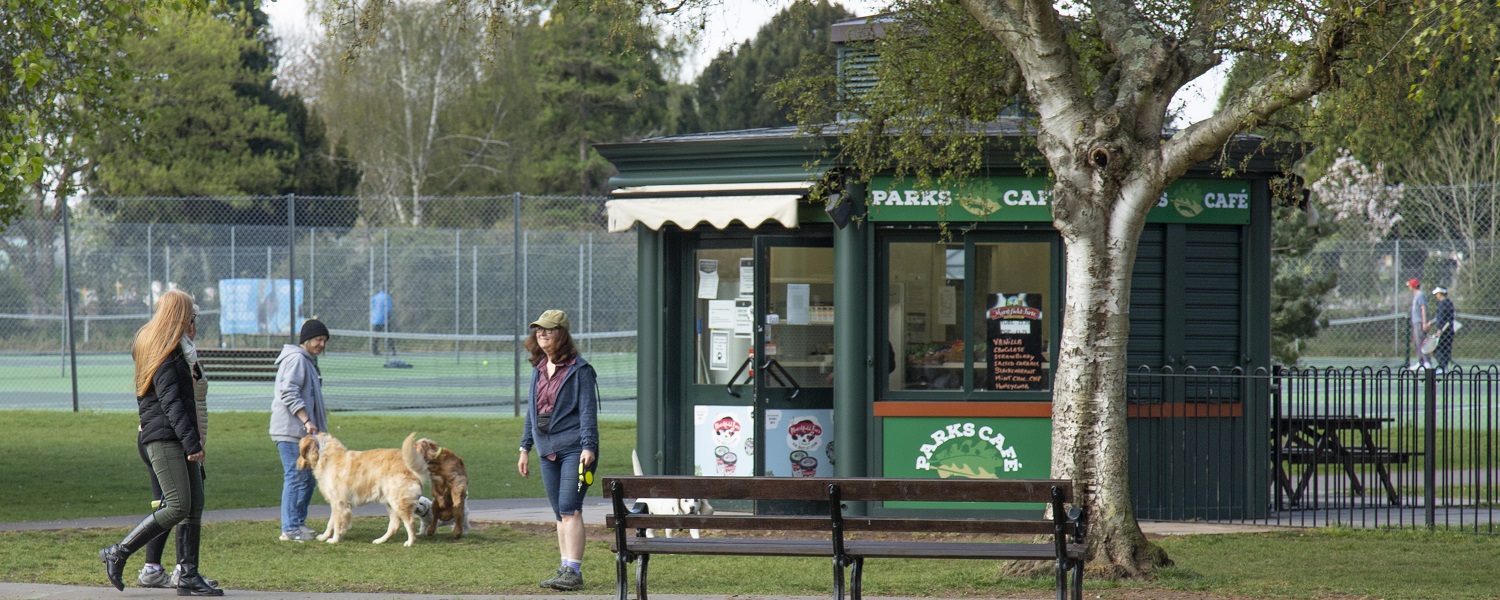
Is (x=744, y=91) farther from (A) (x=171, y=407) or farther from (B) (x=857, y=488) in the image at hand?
(B) (x=857, y=488)

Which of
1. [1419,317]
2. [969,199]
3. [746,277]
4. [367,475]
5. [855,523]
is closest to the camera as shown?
[855,523]

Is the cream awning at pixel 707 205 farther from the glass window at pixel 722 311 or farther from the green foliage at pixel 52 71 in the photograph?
the green foliage at pixel 52 71

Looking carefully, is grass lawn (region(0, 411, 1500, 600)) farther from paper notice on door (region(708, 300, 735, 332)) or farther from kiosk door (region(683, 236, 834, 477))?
paper notice on door (region(708, 300, 735, 332))

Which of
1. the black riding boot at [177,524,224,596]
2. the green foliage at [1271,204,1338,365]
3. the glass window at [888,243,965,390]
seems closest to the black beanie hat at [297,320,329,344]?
the black riding boot at [177,524,224,596]

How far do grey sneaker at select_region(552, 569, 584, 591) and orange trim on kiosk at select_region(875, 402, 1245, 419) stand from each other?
346 centimetres

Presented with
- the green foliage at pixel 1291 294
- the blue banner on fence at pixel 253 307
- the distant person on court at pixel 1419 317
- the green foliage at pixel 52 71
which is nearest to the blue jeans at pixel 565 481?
the green foliage at pixel 52 71

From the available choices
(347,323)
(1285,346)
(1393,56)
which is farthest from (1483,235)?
(1393,56)

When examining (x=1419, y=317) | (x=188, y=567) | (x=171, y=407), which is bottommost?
(x=188, y=567)

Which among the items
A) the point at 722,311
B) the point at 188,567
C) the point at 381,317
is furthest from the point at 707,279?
the point at 381,317

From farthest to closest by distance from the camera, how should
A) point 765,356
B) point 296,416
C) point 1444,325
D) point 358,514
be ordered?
point 1444,325 → point 358,514 → point 765,356 → point 296,416

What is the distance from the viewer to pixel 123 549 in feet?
25.2

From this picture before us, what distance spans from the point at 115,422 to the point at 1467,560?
16667 millimetres

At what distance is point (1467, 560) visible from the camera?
9422 millimetres

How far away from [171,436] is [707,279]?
193 inches
